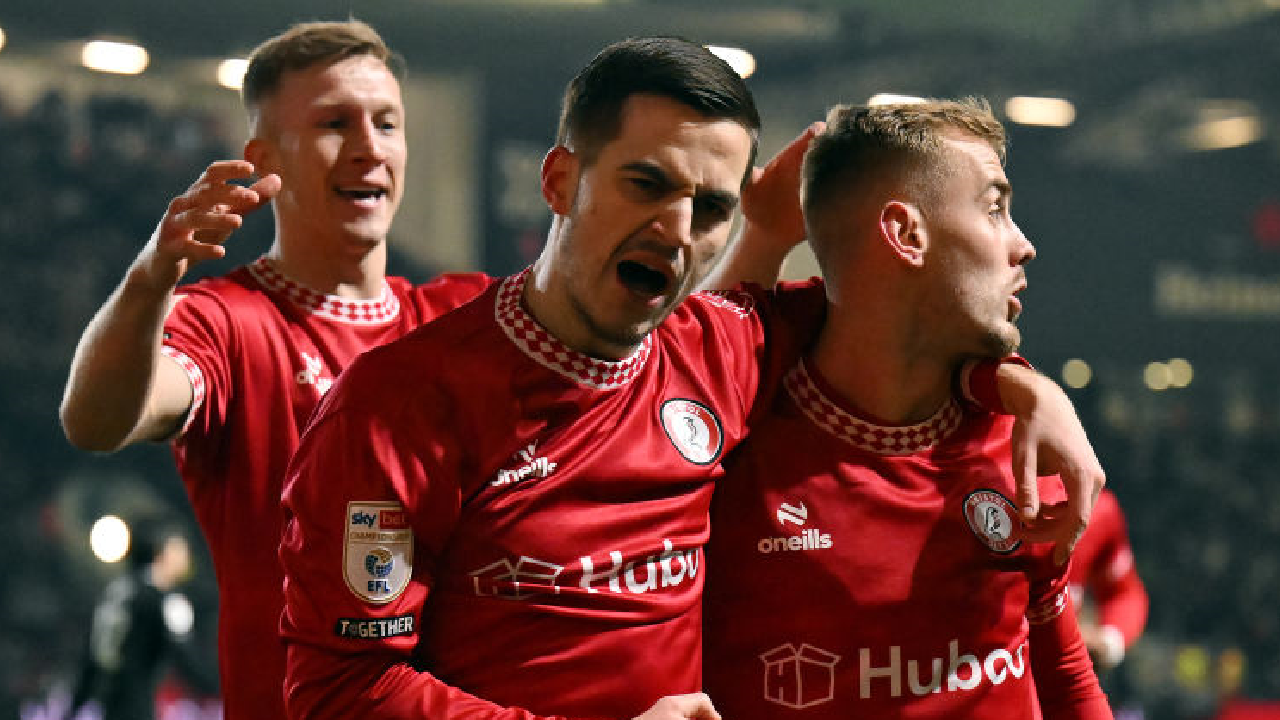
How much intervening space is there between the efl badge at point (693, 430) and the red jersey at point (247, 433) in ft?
2.59

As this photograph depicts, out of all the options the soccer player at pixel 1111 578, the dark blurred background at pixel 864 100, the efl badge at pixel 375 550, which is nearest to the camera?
the efl badge at pixel 375 550

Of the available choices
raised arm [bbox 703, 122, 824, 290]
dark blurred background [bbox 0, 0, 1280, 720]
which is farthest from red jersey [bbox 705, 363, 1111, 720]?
dark blurred background [bbox 0, 0, 1280, 720]

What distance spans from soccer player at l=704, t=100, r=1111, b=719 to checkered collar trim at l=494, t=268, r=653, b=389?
311mm

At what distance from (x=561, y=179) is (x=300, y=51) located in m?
1.01

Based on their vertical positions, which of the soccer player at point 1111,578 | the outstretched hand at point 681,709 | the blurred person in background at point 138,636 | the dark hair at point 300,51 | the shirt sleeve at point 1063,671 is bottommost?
the blurred person in background at point 138,636

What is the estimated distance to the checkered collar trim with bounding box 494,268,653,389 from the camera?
5.22 ft

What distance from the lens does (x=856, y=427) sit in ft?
6.24

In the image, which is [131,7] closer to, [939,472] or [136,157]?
[136,157]

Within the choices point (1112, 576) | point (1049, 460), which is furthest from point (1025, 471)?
point (1112, 576)

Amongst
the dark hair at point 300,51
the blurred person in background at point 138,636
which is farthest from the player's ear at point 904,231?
the blurred person in background at point 138,636

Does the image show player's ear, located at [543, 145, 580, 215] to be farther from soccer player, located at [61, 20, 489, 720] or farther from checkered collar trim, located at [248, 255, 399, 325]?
checkered collar trim, located at [248, 255, 399, 325]

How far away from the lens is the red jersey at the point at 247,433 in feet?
7.16

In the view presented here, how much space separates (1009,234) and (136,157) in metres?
11.2

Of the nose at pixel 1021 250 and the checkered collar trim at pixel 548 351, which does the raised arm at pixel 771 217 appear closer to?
the nose at pixel 1021 250
